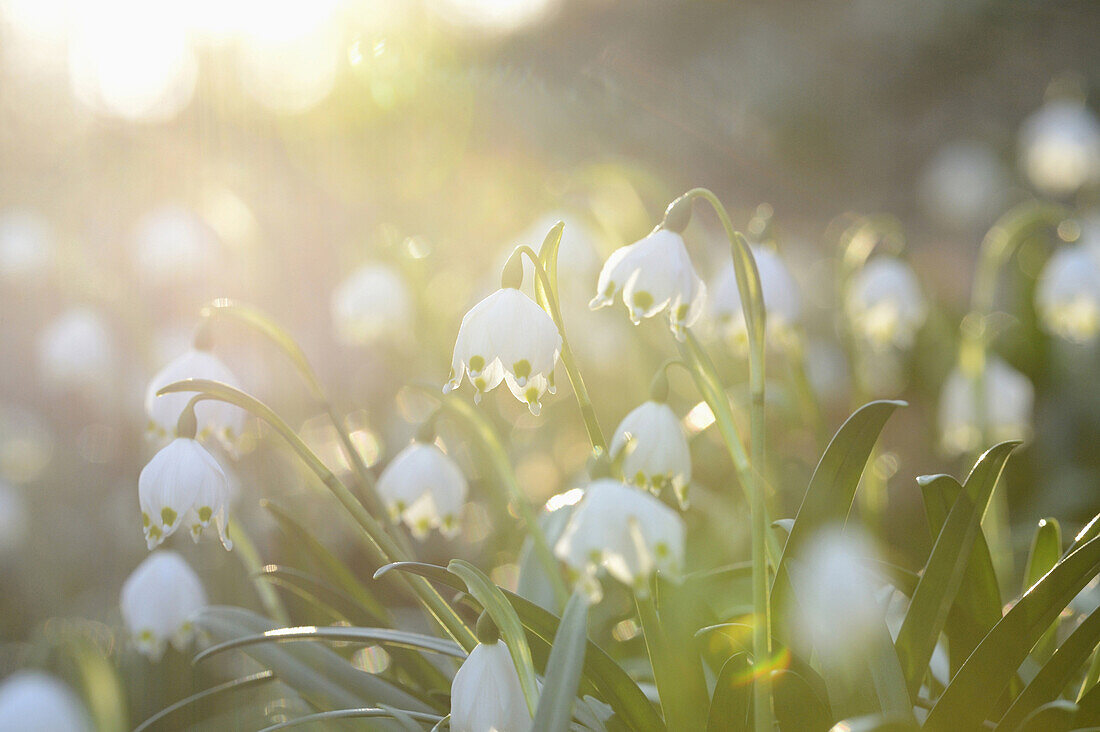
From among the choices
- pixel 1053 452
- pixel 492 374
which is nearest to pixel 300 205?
pixel 1053 452

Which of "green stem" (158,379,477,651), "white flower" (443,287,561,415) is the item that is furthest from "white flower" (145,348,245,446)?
"white flower" (443,287,561,415)

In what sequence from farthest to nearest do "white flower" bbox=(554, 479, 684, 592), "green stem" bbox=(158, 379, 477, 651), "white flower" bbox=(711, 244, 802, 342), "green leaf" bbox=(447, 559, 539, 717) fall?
"white flower" bbox=(711, 244, 802, 342) → "green stem" bbox=(158, 379, 477, 651) → "green leaf" bbox=(447, 559, 539, 717) → "white flower" bbox=(554, 479, 684, 592)

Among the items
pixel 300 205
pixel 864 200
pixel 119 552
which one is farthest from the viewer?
pixel 864 200

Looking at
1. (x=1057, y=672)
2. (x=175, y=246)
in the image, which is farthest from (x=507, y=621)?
(x=175, y=246)

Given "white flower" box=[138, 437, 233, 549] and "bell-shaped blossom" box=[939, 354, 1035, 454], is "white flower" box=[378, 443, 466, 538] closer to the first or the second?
"white flower" box=[138, 437, 233, 549]

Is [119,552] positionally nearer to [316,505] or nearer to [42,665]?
[316,505]

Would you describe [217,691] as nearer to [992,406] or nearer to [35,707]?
[35,707]

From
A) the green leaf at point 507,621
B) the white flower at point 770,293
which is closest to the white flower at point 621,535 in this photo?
the green leaf at point 507,621

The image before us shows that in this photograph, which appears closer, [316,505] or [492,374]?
[492,374]
